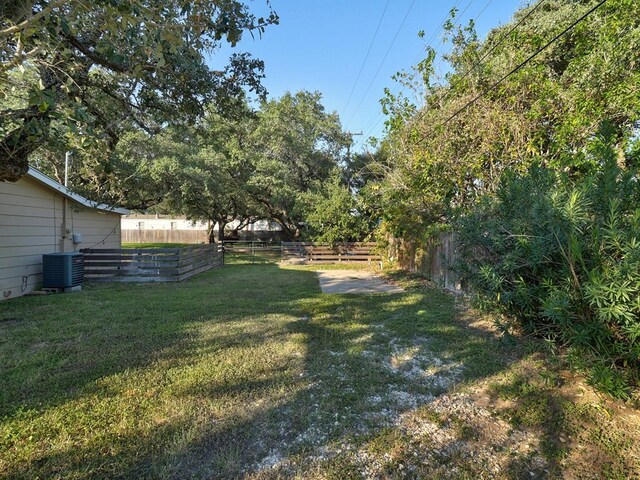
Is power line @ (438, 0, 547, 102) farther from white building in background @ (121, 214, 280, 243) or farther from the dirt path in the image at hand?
white building in background @ (121, 214, 280, 243)

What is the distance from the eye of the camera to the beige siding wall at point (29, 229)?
22.5 feet

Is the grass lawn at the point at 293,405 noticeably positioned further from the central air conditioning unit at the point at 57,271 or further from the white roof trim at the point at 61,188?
the white roof trim at the point at 61,188

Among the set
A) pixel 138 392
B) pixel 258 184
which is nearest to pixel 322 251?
pixel 258 184

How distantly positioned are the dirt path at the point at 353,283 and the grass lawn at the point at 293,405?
133 inches

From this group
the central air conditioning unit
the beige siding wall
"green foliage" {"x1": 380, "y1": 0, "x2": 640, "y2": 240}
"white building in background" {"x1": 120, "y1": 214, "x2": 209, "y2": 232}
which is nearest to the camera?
"green foliage" {"x1": 380, "y1": 0, "x2": 640, "y2": 240}

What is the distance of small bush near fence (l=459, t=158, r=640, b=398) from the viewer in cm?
229

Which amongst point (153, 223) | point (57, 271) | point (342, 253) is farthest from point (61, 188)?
point (153, 223)

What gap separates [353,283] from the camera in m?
9.92

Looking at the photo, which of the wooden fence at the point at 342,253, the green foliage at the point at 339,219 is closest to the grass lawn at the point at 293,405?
the green foliage at the point at 339,219

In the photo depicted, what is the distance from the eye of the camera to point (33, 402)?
2.78m

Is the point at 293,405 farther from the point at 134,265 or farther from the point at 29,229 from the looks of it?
the point at 134,265

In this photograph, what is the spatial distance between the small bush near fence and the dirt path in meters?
5.29

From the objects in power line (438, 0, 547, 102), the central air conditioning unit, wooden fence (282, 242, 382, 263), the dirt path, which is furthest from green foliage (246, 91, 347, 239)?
the central air conditioning unit

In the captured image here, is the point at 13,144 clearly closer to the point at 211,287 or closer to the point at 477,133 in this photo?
the point at 211,287
